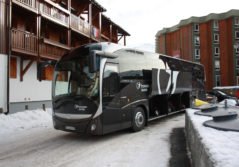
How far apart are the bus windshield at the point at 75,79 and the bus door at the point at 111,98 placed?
14.8 inches

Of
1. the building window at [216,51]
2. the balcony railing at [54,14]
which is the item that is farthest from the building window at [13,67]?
the building window at [216,51]

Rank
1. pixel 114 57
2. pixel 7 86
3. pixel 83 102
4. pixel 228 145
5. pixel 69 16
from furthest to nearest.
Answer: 1. pixel 69 16
2. pixel 7 86
3. pixel 114 57
4. pixel 83 102
5. pixel 228 145

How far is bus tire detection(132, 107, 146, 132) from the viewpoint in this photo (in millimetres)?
9094

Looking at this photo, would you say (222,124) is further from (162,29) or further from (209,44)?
(162,29)

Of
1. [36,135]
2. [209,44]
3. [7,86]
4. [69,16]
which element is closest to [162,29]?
[209,44]

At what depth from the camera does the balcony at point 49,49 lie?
1493cm

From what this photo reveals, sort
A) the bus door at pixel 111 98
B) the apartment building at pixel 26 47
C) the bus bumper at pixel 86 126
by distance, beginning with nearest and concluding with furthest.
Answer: the bus bumper at pixel 86 126, the bus door at pixel 111 98, the apartment building at pixel 26 47

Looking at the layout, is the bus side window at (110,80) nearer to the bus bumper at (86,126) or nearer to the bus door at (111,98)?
the bus door at (111,98)

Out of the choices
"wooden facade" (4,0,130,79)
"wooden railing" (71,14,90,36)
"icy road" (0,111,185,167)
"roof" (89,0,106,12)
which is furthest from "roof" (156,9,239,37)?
"icy road" (0,111,185,167)

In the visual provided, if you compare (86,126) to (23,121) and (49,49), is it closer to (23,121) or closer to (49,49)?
(23,121)

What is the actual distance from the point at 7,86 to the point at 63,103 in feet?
20.8

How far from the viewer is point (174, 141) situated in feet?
25.0

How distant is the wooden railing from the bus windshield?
10888 millimetres

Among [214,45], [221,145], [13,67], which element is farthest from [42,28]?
[214,45]
